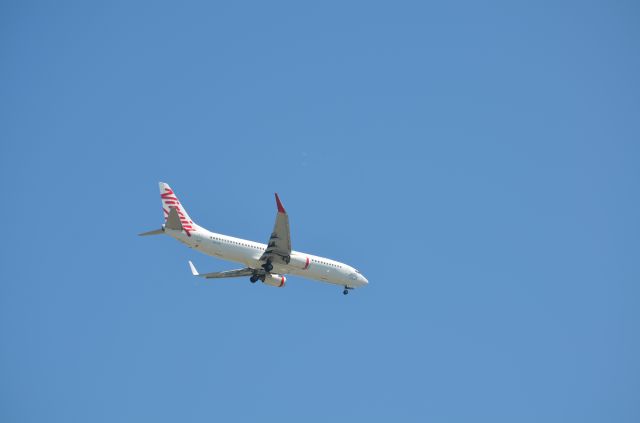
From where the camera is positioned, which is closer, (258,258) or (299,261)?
(258,258)

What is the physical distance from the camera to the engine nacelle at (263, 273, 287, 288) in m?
65.9

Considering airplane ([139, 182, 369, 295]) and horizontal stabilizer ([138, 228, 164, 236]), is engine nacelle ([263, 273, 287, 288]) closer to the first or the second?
airplane ([139, 182, 369, 295])

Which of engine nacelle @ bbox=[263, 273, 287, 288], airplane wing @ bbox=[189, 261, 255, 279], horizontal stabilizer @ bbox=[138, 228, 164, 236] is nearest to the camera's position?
horizontal stabilizer @ bbox=[138, 228, 164, 236]

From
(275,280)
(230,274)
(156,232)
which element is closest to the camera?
(156,232)

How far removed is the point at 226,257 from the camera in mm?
60656

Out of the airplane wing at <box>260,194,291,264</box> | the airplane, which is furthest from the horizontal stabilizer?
the airplane wing at <box>260,194,291,264</box>

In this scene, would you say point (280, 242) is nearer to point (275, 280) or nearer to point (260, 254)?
point (260, 254)

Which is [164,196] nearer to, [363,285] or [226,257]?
[226,257]

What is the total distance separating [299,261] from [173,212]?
395 inches

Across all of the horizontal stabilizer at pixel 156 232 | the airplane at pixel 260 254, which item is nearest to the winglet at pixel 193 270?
the airplane at pixel 260 254

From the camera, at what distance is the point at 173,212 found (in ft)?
189

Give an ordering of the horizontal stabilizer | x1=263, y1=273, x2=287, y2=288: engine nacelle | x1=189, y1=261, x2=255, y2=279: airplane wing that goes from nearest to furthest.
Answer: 1. the horizontal stabilizer
2. x1=263, y1=273, x2=287, y2=288: engine nacelle
3. x1=189, y1=261, x2=255, y2=279: airplane wing

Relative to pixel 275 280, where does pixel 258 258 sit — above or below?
below

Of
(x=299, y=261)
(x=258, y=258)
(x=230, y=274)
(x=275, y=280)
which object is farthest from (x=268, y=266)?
(x=230, y=274)
